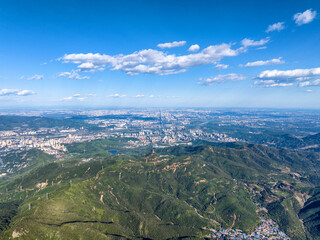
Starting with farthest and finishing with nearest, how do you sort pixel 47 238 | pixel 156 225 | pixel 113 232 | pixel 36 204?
pixel 156 225
pixel 36 204
pixel 113 232
pixel 47 238

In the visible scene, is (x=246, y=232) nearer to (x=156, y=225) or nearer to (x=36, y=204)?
(x=156, y=225)

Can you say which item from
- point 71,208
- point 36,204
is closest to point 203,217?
point 71,208

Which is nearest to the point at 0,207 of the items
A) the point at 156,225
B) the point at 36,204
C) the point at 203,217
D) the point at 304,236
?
the point at 36,204

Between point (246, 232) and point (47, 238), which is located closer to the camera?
point (47, 238)

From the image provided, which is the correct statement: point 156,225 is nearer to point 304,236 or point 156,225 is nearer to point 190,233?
point 190,233

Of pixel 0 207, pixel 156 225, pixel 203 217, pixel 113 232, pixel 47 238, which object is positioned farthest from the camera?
pixel 203 217

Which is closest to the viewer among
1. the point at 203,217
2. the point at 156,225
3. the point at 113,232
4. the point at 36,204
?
the point at 113,232

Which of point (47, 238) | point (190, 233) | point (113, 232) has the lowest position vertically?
point (190, 233)

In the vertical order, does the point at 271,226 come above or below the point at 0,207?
below

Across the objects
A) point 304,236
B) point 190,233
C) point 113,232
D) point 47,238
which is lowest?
point 304,236
